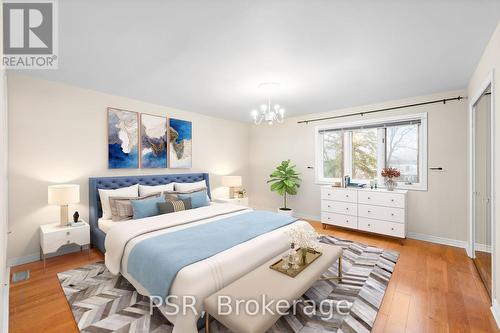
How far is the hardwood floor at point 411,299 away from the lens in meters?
1.89

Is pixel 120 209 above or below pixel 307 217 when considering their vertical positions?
above

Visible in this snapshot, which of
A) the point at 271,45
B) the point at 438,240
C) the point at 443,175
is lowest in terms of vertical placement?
the point at 438,240

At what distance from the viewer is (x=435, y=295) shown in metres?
2.29

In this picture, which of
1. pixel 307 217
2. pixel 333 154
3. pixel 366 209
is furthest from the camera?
pixel 307 217

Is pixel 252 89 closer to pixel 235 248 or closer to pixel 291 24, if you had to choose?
pixel 291 24

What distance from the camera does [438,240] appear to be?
3701 mm

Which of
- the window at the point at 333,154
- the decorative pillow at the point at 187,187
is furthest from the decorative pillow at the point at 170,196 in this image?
the window at the point at 333,154

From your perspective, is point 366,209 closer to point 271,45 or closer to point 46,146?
point 271,45

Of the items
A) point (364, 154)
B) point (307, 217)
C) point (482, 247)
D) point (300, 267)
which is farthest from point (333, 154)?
point (300, 267)

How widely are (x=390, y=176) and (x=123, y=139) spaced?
469cm

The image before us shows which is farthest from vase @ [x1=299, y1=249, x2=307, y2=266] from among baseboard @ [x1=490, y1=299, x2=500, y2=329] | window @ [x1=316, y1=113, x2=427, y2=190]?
window @ [x1=316, y1=113, x2=427, y2=190]

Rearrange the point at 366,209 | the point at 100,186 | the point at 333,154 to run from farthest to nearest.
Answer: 1. the point at 333,154
2. the point at 366,209
3. the point at 100,186

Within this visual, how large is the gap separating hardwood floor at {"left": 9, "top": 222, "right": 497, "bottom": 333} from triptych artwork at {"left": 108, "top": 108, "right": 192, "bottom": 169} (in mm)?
1608

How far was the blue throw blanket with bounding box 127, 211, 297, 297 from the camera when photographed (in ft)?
6.07
